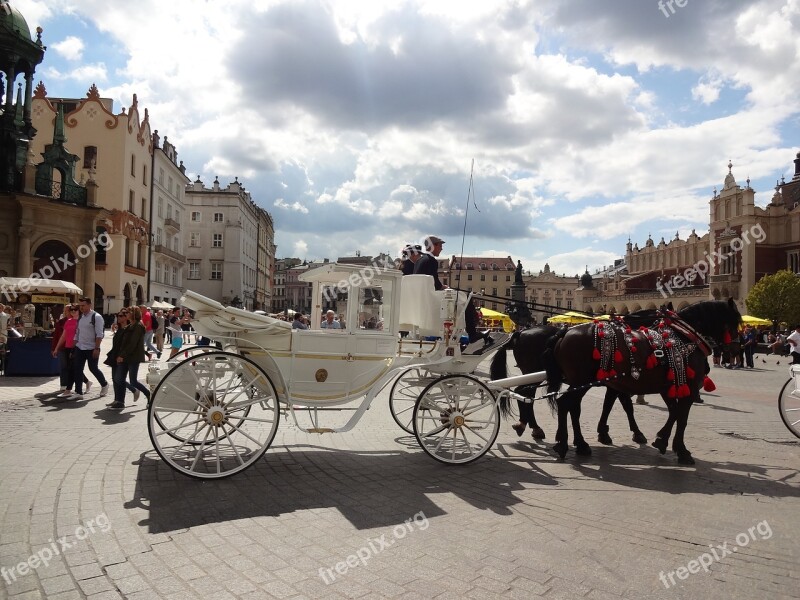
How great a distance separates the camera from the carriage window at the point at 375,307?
6.30m

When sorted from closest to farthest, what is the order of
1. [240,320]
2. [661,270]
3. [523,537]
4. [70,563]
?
[70,563]
[523,537]
[240,320]
[661,270]

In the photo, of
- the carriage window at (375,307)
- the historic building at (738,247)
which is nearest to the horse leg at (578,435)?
the carriage window at (375,307)

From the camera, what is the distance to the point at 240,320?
18.8 ft

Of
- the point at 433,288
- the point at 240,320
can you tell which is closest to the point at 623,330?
the point at 433,288

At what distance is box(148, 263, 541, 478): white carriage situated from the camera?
546 centimetres

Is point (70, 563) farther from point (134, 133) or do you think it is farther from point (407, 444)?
point (134, 133)

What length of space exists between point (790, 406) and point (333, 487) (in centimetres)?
748

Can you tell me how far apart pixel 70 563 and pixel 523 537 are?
3.13 meters

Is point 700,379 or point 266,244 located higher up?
point 266,244

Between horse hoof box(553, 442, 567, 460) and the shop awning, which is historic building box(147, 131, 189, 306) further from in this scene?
horse hoof box(553, 442, 567, 460)

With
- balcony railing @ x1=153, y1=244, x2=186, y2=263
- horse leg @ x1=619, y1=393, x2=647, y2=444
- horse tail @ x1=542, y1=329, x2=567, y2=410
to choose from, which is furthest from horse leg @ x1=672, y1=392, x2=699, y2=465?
balcony railing @ x1=153, y1=244, x2=186, y2=263

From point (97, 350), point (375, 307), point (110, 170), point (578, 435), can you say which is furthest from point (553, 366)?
point (110, 170)

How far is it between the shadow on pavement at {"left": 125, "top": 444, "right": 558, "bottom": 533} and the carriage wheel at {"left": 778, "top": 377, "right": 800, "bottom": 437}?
4232 millimetres

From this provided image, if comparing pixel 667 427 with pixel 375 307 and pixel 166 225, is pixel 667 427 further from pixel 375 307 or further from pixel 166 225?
pixel 166 225
